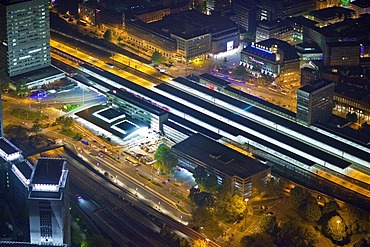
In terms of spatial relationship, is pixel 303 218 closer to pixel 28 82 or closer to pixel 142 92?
pixel 142 92

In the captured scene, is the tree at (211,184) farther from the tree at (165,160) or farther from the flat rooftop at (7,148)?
the flat rooftop at (7,148)

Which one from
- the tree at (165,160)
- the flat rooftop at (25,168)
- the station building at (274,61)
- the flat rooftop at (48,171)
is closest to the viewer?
the flat rooftop at (48,171)

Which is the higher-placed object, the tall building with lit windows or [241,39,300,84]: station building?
the tall building with lit windows

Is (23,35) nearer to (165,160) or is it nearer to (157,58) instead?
(157,58)

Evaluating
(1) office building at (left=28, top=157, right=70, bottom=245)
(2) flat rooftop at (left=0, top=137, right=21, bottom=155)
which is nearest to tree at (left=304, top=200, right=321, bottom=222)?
(1) office building at (left=28, top=157, right=70, bottom=245)

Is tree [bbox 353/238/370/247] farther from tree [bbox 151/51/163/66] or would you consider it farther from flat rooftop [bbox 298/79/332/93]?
tree [bbox 151/51/163/66]

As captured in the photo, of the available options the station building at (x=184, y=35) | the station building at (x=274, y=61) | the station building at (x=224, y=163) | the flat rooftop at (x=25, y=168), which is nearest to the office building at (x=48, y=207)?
the flat rooftop at (x=25, y=168)
